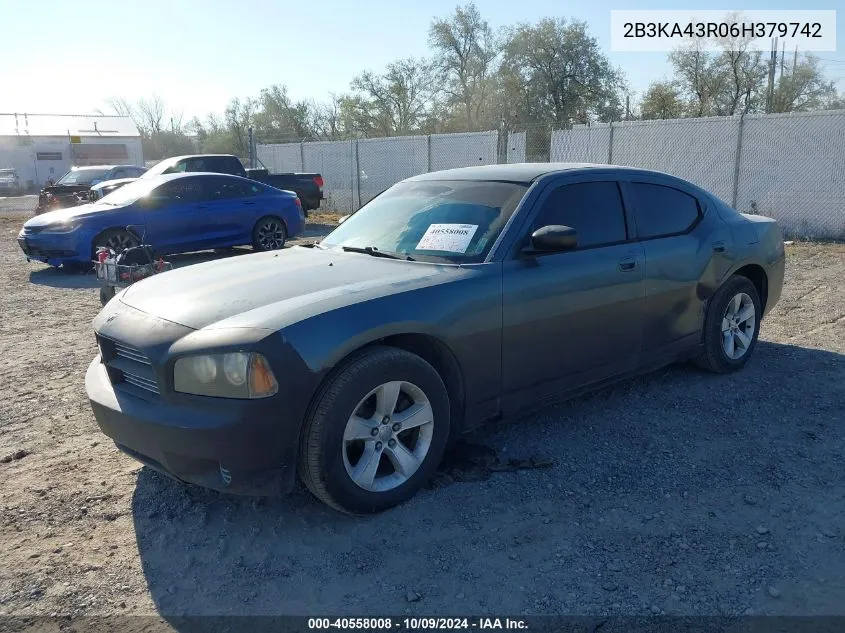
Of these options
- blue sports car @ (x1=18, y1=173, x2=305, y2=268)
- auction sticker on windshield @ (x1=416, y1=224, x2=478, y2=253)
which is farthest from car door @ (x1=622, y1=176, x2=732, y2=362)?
blue sports car @ (x1=18, y1=173, x2=305, y2=268)

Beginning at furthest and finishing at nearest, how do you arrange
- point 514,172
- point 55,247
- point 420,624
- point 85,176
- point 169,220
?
point 85,176 < point 169,220 < point 55,247 < point 514,172 < point 420,624

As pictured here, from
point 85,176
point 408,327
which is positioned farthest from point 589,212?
point 85,176

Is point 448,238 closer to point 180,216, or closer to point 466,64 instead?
point 180,216

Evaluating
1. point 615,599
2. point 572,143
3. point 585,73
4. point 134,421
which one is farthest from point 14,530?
point 585,73

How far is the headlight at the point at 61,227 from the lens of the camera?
10.6m

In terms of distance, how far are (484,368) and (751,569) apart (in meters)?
1.54

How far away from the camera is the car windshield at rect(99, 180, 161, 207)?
36.6ft

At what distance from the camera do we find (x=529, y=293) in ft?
12.7

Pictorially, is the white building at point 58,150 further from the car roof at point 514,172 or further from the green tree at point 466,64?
the car roof at point 514,172

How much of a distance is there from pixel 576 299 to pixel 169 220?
8.74 metres

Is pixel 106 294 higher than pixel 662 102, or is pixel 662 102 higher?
pixel 662 102

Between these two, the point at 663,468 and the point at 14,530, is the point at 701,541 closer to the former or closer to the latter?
the point at 663,468

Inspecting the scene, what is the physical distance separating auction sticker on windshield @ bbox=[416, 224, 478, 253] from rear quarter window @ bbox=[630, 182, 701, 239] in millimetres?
1357

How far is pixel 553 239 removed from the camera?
12.6 ft
